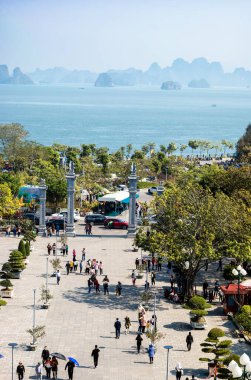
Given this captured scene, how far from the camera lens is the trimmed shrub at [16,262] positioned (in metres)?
40.0

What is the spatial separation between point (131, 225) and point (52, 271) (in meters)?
12.1

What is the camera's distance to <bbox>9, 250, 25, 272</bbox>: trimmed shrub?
4003 centimetres

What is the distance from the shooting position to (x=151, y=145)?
360 feet

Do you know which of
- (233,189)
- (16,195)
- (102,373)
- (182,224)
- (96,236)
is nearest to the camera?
(102,373)

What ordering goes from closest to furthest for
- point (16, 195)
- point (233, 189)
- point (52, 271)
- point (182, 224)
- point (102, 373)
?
1. point (102, 373)
2. point (182, 224)
3. point (52, 271)
4. point (233, 189)
5. point (16, 195)

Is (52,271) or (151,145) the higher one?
(151,145)

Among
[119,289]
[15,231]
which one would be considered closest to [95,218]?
[15,231]

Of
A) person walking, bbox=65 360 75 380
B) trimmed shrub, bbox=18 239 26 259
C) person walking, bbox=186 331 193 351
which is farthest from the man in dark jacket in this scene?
trimmed shrub, bbox=18 239 26 259

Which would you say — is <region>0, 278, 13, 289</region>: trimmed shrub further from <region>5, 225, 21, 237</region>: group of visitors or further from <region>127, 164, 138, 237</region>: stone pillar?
<region>127, 164, 138, 237</region>: stone pillar

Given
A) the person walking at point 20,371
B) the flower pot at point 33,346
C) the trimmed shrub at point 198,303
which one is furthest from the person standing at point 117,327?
the person walking at point 20,371

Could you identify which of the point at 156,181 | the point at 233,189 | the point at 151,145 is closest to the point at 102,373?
the point at 233,189

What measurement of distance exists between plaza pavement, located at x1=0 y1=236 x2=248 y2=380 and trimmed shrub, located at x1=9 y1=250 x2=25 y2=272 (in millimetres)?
627

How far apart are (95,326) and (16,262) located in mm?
9604

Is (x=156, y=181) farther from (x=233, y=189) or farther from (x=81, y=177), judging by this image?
(x=233, y=189)
